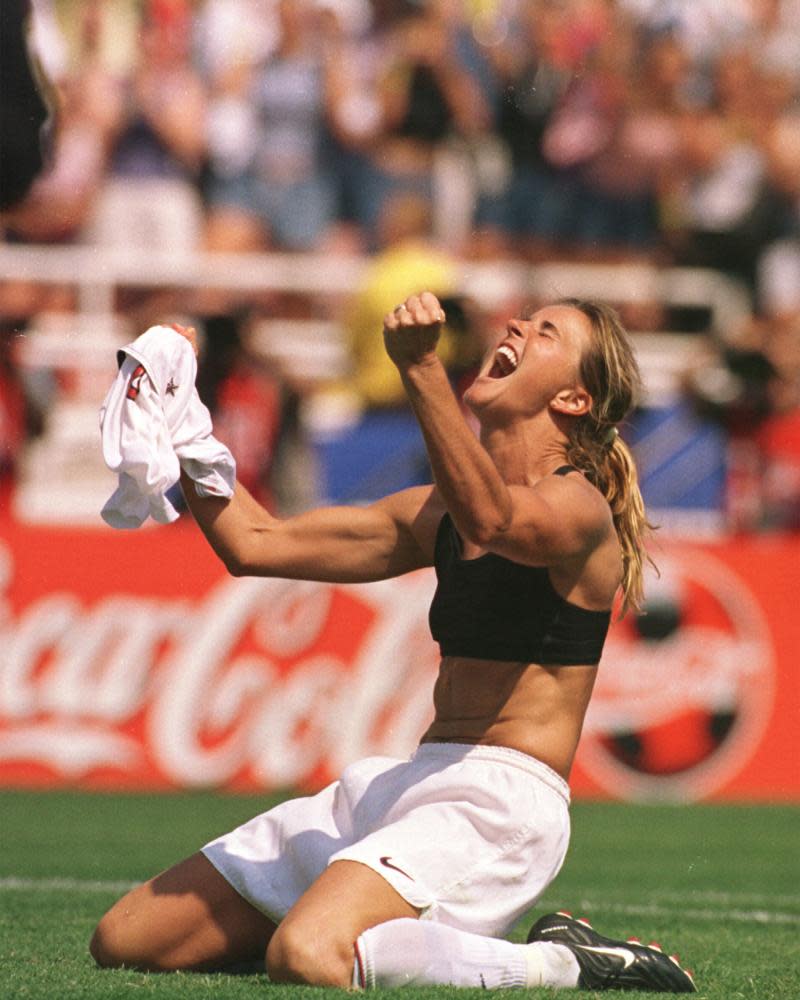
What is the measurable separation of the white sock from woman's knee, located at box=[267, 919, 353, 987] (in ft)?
0.12

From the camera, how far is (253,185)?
44.2 ft

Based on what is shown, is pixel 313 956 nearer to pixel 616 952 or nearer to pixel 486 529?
pixel 616 952

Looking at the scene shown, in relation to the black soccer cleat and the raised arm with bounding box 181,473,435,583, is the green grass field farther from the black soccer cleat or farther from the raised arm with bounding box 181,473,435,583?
the raised arm with bounding box 181,473,435,583

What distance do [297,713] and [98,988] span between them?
6.45 meters

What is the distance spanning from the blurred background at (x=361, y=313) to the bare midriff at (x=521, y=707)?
5999mm

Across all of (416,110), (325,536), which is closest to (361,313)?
(416,110)

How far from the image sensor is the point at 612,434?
5070 mm

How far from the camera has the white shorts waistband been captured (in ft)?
15.5

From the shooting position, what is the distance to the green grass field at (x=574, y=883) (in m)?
4.74

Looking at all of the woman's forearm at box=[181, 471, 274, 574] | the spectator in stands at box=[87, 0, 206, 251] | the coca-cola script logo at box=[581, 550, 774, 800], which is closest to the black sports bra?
the woman's forearm at box=[181, 471, 274, 574]

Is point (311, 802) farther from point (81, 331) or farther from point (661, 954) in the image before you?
point (81, 331)

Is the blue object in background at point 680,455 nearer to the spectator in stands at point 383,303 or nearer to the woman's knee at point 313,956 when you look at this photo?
the spectator in stands at point 383,303

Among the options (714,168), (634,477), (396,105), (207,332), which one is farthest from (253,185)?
(634,477)

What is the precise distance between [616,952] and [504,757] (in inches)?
22.0
